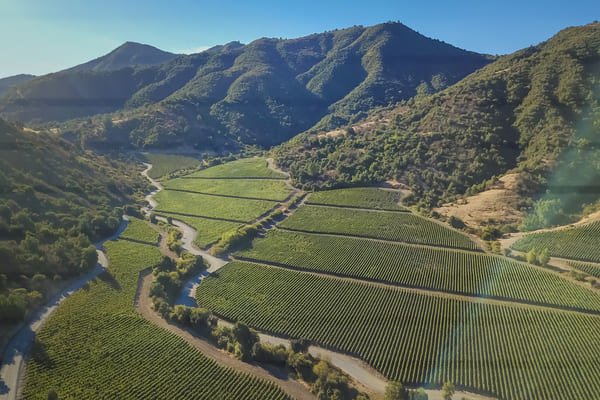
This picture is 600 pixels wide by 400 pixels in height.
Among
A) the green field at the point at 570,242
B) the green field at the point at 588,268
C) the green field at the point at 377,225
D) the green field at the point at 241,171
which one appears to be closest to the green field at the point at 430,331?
the green field at the point at 588,268

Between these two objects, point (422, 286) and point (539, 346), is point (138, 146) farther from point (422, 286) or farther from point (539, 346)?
point (539, 346)

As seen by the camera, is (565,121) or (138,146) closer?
(565,121)

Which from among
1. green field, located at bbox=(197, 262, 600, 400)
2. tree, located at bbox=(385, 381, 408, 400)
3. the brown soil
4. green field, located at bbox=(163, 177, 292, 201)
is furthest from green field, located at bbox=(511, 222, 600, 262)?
green field, located at bbox=(163, 177, 292, 201)

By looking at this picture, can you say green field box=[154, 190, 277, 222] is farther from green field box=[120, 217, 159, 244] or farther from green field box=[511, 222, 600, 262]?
green field box=[511, 222, 600, 262]

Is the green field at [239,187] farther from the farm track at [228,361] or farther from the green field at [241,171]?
the farm track at [228,361]

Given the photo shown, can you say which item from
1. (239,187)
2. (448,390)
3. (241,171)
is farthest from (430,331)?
(241,171)

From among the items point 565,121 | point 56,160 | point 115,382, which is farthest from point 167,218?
point 565,121

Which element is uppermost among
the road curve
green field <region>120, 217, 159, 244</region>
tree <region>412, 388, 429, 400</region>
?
green field <region>120, 217, 159, 244</region>
